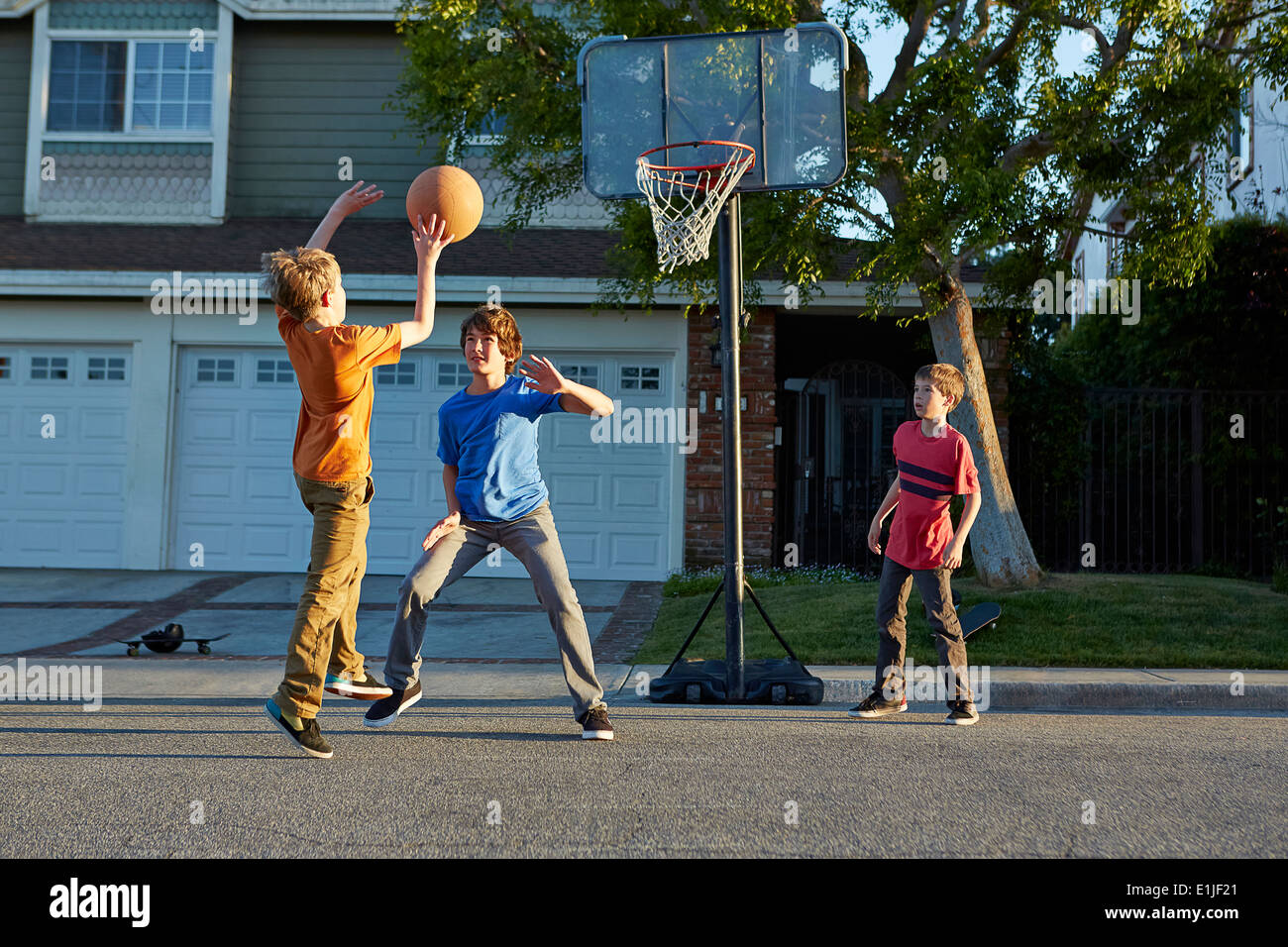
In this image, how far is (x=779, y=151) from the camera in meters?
6.72

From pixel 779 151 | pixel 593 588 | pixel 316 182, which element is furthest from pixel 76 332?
pixel 779 151

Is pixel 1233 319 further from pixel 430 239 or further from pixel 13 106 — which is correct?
pixel 13 106

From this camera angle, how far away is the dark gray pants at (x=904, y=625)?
226 inches

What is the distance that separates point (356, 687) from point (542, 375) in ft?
6.09

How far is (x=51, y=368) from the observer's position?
13477 mm

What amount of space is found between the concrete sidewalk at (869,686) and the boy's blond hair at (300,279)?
2.53 metres

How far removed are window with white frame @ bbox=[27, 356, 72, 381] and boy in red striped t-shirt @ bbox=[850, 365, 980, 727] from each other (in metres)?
11.2

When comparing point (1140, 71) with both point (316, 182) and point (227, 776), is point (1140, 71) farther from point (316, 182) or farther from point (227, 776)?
point (316, 182)

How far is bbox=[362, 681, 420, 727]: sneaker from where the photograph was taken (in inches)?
206

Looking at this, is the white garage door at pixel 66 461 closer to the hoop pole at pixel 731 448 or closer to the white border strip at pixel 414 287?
the white border strip at pixel 414 287

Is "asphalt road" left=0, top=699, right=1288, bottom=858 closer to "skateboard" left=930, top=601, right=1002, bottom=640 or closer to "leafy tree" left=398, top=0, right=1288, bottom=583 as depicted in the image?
"skateboard" left=930, top=601, right=1002, bottom=640

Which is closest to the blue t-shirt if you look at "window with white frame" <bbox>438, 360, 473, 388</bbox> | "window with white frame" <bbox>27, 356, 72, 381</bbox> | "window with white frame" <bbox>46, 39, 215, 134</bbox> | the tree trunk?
the tree trunk

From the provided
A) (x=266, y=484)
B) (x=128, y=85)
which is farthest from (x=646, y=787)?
(x=128, y=85)

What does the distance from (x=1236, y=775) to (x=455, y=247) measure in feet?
37.3
